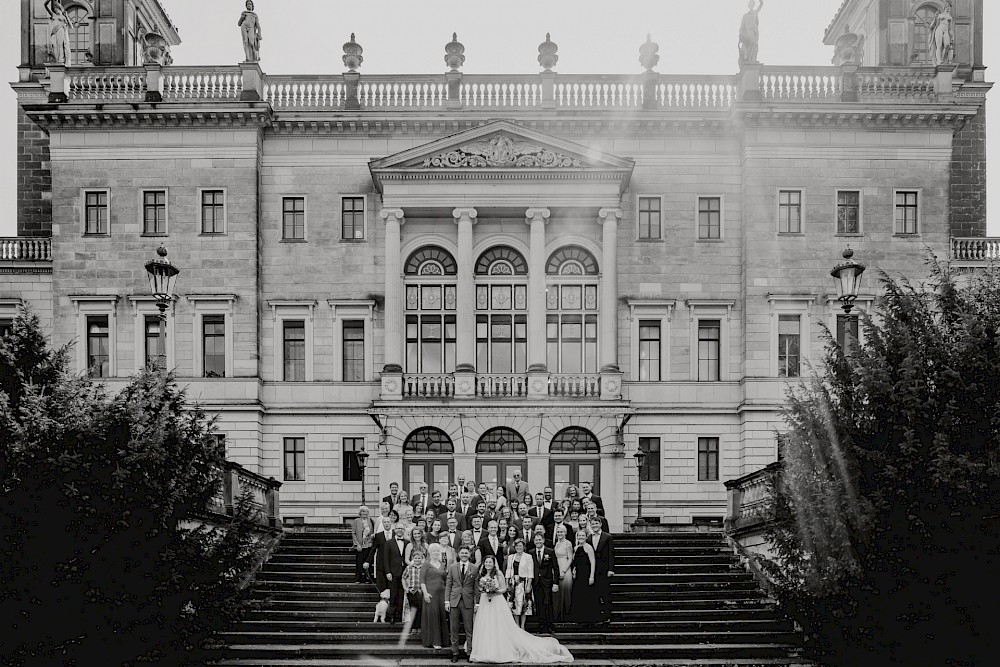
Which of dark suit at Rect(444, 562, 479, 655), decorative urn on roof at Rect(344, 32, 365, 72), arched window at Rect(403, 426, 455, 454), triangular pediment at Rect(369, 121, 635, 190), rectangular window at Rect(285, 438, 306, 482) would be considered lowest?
dark suit at Rect(444, 562, 479, 655)

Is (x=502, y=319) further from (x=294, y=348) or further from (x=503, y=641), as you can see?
(x=503, y=641)

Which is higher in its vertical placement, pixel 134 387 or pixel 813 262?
pixel 813 262

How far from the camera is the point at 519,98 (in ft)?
141

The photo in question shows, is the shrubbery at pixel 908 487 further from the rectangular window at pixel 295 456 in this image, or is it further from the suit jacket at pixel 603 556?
the rectangular window at pixel 295 456

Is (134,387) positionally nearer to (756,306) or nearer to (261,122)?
(261,122)

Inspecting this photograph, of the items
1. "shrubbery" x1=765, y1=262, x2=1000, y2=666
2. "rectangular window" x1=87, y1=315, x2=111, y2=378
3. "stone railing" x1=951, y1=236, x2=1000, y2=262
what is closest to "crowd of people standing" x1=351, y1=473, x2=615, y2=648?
"shrubbery" x1=765, y1=262, x2=1000, y2=666

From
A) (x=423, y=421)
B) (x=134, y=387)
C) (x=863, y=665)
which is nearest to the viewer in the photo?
(x=863, y=665)

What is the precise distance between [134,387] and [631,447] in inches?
1003

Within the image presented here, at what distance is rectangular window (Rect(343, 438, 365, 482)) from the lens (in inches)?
1641

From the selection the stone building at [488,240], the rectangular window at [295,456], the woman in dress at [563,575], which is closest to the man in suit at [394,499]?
the woman in dress at [563,575]

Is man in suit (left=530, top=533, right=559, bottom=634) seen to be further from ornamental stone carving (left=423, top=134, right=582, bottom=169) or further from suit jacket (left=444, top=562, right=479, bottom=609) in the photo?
ornamental stone carving (left=423, top=134, right=582, bottom=169)

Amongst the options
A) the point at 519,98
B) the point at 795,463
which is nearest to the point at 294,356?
the point at 519,98

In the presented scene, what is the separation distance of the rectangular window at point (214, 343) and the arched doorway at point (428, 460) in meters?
7.20

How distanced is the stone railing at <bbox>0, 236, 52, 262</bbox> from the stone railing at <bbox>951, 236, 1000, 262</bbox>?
34.4m
